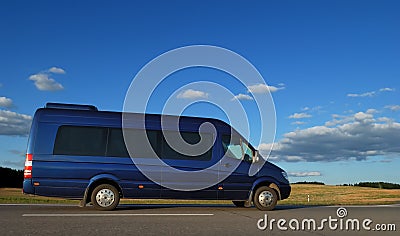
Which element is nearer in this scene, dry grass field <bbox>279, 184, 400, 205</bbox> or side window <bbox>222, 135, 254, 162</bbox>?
side window <bbox>222, 135, 254, 162</bbox>

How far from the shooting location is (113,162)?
11.6m

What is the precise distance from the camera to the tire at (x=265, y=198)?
12.3 meters

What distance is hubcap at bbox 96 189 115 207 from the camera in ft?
36.9

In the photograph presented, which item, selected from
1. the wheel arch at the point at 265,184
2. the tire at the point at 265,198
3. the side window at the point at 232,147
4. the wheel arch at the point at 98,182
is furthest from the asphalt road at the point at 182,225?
the side window at the point at 232,147

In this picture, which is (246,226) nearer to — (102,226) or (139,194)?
(102,226)

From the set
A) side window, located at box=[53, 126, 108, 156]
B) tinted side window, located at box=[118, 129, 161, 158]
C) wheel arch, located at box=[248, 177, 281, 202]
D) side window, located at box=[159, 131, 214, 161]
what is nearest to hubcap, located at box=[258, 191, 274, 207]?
wheel arch, located at box=[248, 177, 281, 202]

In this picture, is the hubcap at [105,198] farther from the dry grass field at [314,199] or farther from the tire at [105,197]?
A: the dry grass field at [314,199]

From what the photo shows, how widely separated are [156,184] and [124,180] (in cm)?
84

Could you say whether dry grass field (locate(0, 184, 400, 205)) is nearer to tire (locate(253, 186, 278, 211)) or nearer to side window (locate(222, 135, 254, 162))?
side window (locate(222, 135, 254, 162))

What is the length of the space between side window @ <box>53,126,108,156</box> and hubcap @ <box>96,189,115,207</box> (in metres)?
0.98

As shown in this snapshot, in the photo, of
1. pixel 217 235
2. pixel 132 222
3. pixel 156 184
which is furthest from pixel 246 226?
pixel 156 184

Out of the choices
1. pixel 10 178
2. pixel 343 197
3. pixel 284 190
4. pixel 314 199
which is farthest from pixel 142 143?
pixel 10 178

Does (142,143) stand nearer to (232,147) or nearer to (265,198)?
(232,147)

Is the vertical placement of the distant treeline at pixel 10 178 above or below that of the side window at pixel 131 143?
below
